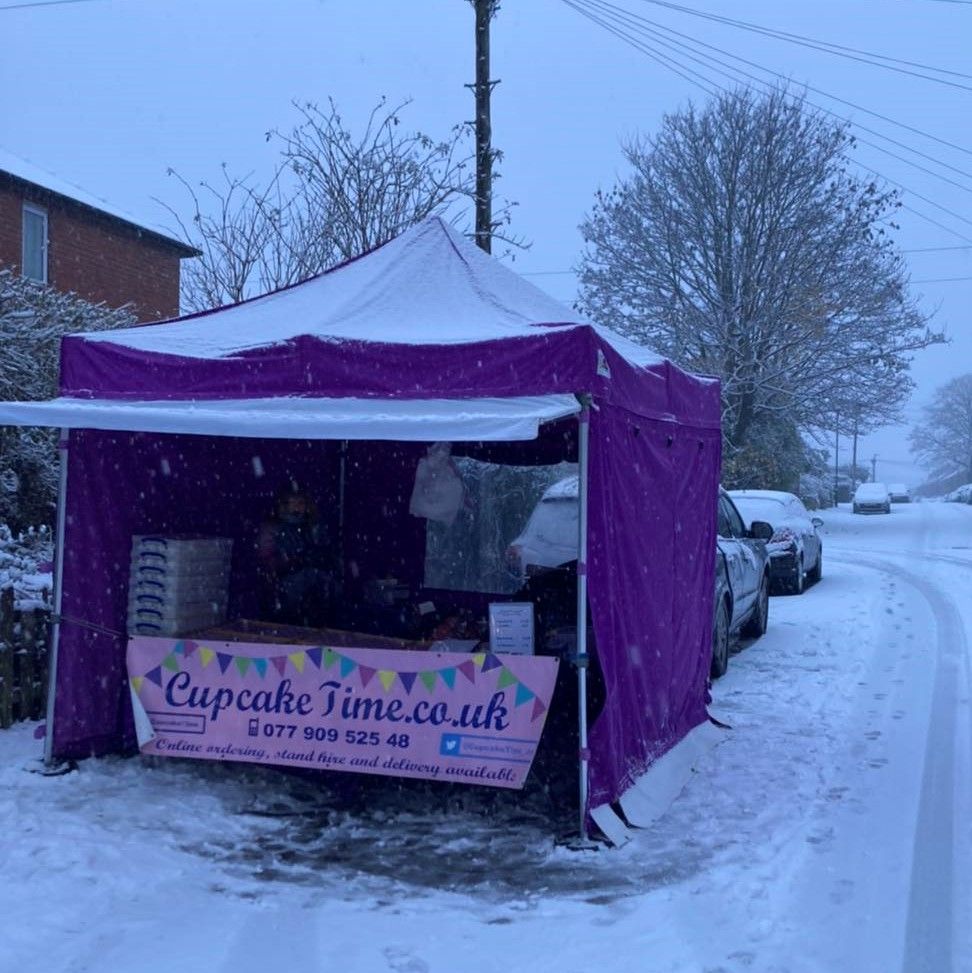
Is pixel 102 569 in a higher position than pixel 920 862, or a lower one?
higher

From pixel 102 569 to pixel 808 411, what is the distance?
27.3m

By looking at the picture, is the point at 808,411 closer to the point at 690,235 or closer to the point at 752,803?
the point at 690,235

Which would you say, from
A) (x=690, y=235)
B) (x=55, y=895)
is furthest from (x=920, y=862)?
(x=690, y=235)

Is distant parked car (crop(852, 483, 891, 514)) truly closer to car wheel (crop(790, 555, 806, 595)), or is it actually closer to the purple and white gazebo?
car wheel (crop(790, 555, 806, 595))

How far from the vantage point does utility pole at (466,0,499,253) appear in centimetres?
1416

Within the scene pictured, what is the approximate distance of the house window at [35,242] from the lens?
826 inches

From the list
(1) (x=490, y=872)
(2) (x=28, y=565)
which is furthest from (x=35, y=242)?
(1) (x=490, y=872)

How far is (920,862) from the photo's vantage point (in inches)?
219

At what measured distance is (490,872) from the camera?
5.51 meters

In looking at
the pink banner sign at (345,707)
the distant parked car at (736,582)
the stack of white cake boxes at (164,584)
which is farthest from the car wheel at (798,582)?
the pink banner sign at (345,707)

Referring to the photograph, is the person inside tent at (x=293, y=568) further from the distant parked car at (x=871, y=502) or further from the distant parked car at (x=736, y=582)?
the distant parked car at (x=871, y=502)

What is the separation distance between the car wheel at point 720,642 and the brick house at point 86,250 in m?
14.2

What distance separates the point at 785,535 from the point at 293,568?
10.6 m

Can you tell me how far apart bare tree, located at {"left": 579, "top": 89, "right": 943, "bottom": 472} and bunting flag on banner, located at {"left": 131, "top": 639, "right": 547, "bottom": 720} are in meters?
25.3
